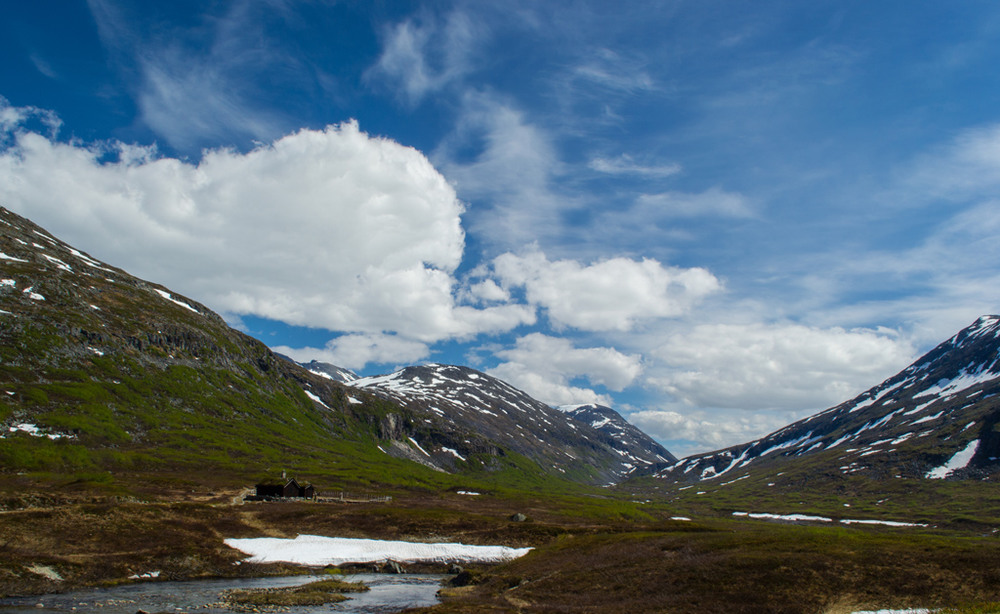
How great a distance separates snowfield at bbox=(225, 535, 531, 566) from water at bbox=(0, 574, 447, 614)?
6.74 metres

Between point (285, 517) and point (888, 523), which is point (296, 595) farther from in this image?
point (888, 523)

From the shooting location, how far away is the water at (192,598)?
38.8 m

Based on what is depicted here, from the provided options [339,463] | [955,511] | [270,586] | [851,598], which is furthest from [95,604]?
[955,511]

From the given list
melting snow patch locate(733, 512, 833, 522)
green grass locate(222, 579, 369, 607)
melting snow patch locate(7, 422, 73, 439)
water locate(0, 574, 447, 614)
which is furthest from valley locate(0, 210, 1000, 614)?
green grass locate(222, 579, 369, 607)

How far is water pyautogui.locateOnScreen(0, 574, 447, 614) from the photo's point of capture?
38809 millimetres

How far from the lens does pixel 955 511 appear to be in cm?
16075

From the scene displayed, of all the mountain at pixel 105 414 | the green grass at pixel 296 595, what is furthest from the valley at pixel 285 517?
the green grass at pixel 296 595

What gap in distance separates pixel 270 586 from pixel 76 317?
177 metres

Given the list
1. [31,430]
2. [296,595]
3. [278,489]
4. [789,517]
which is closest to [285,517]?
[278,489]

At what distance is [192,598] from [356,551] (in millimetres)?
25180

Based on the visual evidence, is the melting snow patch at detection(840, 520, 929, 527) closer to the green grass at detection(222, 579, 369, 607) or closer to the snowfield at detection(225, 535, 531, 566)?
the snowfield at detection(225, 535, 531, 566)

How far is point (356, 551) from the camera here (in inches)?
2621

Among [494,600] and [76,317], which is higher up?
[76,317]

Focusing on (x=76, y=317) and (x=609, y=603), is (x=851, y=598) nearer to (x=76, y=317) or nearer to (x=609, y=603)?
(x=609, y=603)
